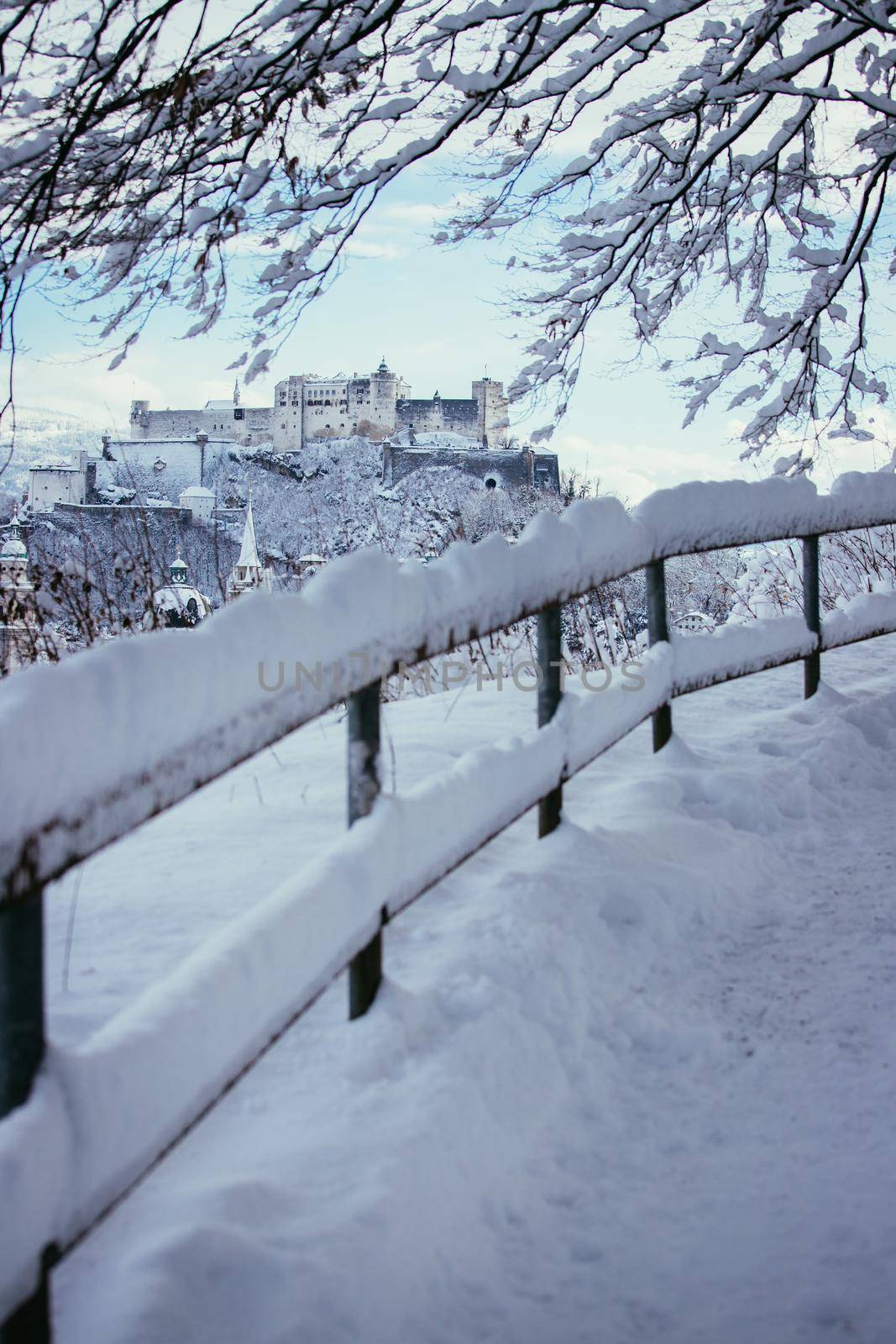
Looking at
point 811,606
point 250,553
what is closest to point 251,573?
point 250,553

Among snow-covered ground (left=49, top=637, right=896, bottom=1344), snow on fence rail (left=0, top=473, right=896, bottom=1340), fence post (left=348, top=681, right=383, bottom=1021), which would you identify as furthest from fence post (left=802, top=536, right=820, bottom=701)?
fence post (left=348, top=681, right=383, bottom=1021)

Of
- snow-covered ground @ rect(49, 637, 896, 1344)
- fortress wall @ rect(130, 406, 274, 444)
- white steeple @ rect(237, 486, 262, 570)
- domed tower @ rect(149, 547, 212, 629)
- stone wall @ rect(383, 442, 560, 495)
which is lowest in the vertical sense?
snow-covered ground @ rect(49, 637, 896, 1344)

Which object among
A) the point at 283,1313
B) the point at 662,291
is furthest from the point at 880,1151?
the point at 662,291

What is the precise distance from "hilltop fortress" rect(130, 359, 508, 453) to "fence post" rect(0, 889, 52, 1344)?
299ft

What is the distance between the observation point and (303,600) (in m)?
1.90

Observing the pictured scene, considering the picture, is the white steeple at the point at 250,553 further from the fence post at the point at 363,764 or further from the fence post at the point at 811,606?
the fence post at the point at 363,764

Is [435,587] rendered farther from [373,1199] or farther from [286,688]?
[373,1199]

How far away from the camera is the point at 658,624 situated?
4.25m

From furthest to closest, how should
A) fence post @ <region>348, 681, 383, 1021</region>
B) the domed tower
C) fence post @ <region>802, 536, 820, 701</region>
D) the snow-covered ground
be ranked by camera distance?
the domed tower
fence post @ <region>802, 536, 820, 701</region>
fence post @ <region>348, 681, 383, 1021</region>
the snow-covered ground

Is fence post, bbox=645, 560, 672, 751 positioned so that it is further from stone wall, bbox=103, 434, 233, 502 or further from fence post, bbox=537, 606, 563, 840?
stone wall, bbox=103, 434, 233, 502

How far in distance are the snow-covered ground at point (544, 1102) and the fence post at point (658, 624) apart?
498 millimetres

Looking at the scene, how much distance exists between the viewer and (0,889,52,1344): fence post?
1.26 meters

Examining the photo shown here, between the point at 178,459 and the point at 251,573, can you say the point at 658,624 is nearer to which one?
the point at 251,573

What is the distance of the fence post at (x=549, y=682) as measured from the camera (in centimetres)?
312
